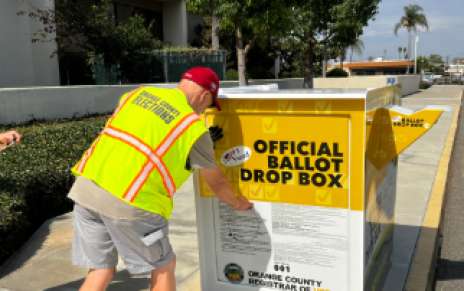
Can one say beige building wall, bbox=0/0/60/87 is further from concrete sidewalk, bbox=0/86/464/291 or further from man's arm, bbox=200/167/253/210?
man's arm, bbox=200/167/253/210

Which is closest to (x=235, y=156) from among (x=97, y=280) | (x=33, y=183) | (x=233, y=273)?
→ (x=233, y=273)

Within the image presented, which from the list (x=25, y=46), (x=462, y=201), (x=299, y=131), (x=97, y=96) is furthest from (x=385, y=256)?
(x=25, y=46)

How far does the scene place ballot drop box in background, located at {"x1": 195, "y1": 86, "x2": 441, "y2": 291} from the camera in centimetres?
256

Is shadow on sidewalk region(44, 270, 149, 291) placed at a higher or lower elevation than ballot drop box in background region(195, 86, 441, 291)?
lower

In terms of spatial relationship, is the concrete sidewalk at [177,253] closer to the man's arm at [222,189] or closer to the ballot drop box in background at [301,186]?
the ballot drop box in background at [301,186]

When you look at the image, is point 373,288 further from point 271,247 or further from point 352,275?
point 271,247

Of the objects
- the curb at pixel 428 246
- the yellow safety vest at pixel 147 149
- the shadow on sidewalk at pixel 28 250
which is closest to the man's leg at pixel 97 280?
the yellow safety vest at pixel 147 149

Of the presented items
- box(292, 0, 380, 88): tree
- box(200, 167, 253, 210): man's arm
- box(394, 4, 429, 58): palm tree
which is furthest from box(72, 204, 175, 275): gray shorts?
box(394, 4, 429, 58): palm tree

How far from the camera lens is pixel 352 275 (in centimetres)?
267

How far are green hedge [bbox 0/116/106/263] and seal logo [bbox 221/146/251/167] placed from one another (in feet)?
7.42

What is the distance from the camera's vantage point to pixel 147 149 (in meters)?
2.31

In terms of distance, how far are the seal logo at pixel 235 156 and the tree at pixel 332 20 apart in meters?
21.0

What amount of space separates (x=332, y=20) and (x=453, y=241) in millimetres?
20852

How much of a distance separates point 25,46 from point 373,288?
11505mm
